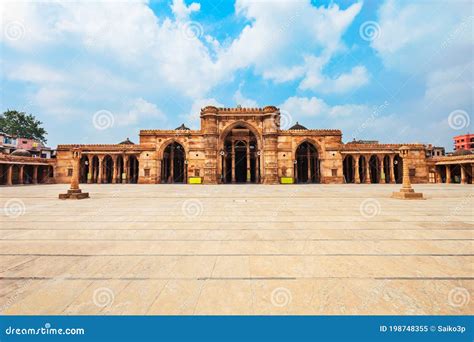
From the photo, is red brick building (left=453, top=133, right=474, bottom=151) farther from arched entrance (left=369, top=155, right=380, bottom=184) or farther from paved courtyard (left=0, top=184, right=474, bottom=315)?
paved courtyard (left=0, top=184, right=474, bottom=315)

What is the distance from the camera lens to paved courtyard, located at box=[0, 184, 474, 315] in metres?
2.85

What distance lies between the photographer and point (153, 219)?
798 cm

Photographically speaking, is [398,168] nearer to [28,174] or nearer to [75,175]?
[75,175]

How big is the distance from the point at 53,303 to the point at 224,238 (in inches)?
140

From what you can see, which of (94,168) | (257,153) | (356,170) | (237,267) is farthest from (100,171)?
(356,170)

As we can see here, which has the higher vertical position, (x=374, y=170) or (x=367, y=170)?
(x=374, y=170)

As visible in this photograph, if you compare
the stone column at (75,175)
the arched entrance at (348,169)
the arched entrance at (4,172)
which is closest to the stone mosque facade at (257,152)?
the arched entrance at (348,169)

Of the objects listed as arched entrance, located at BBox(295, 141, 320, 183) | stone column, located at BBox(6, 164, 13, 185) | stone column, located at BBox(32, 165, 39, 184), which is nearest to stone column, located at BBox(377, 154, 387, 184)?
arched entrance, located at BBox(295, 141, 320, 183)

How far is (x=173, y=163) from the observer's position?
35531 millimetres

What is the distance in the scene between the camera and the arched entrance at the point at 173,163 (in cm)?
3459

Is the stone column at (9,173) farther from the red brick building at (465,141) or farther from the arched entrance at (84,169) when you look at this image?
the red brick building at (465,141)

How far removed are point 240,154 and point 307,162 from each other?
11.9 metres

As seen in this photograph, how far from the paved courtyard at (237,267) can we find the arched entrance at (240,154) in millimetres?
27319

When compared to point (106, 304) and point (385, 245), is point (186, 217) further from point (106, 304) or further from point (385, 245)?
point (385, 245)
